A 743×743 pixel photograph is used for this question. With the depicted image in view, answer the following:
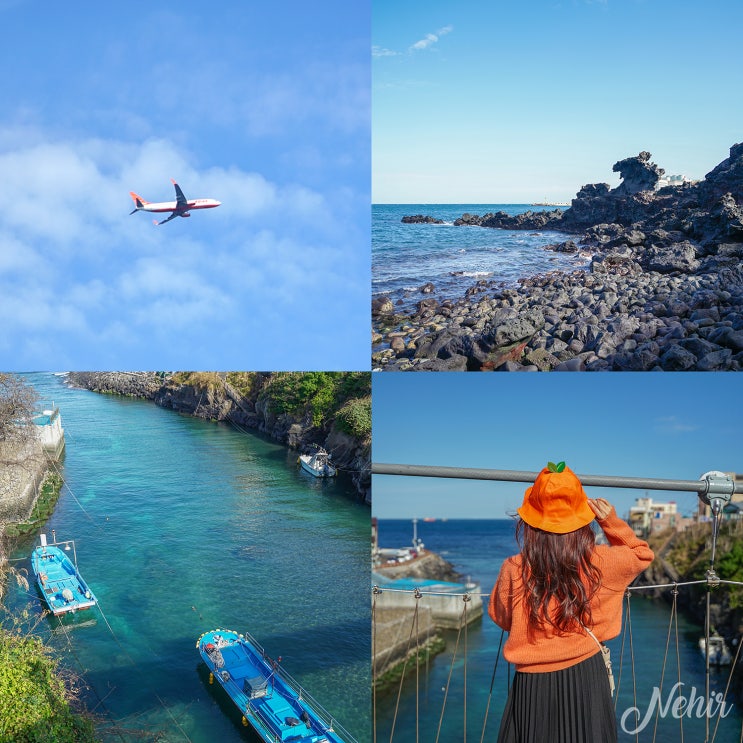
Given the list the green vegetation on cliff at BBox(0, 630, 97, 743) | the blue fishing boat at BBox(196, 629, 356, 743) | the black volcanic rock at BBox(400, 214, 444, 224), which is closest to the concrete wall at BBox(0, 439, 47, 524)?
the blue fishing boat at BBox(196, 629, 356, 743)

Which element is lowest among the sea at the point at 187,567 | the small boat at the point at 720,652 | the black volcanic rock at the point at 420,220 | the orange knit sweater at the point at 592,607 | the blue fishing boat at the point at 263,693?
the small boat at the point at 720,652

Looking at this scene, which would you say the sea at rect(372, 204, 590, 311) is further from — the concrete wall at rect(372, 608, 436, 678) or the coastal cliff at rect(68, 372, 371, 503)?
the concrete wall at rect(372, 608, 436, 678)

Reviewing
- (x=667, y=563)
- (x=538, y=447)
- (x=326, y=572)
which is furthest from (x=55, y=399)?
(x=667, y=563)

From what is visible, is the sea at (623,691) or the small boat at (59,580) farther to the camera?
the sea at (623,691)

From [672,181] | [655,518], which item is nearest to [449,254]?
[672,181]

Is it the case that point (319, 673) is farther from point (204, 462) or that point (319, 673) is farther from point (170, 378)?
point (170, 378)

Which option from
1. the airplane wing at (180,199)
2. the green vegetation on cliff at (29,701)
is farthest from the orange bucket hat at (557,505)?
the airplane wing at (180,199)

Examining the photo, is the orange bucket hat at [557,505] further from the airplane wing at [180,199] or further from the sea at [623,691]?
the sea at [623,691]
